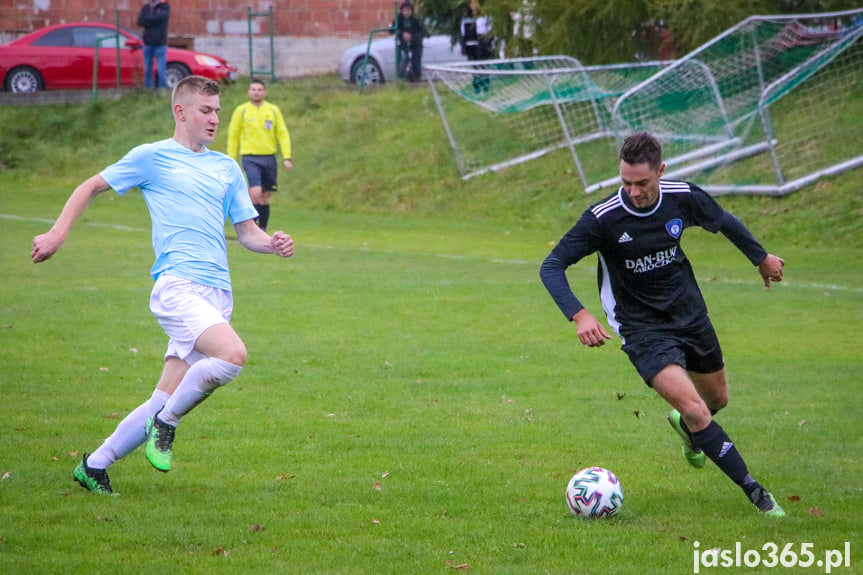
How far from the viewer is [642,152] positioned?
5.62 m

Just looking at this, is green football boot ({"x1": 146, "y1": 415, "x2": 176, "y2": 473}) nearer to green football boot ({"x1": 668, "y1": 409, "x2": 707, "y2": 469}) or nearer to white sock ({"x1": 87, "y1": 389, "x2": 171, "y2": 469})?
white sock ({"x1": 87, "y1": 389, "x2": 171, "y2": 469})

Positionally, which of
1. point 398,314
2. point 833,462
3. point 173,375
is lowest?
point 398,314

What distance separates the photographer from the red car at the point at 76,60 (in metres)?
29.0

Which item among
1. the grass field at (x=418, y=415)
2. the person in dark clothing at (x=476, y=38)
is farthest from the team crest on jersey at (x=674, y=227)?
the person in dark clothing at (x=476, y=38)

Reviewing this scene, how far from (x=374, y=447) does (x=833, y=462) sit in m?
2.77

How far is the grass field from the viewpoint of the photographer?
539cm

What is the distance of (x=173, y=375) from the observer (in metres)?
6.16

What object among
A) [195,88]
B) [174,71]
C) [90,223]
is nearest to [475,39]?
[174,71]

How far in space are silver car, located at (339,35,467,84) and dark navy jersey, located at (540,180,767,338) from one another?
77.7 feet

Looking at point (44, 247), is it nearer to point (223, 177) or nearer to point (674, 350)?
point (223, 177)

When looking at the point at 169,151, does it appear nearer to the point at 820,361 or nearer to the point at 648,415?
the point at 648,415

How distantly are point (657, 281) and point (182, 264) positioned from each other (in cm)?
249

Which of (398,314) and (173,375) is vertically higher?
(173,375)

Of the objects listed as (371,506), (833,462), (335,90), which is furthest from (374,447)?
(335,90)
